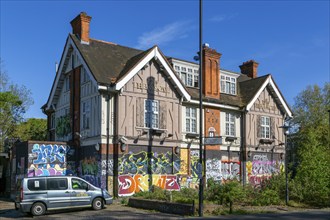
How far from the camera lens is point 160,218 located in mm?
17422

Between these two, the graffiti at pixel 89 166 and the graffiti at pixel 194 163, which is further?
the graffiti at pixel 194 163

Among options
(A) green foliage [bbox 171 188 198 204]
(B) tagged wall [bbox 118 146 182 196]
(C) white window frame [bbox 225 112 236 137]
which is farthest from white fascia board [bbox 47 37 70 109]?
(A) green foliage [bbox 171 188 198 204]

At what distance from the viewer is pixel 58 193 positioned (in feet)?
63.6

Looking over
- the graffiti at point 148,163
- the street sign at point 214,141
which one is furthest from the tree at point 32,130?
the street sign at point 214,141

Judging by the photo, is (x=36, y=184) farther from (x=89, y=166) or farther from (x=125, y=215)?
(x=89, y=166)

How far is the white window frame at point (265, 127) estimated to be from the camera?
33844 mm

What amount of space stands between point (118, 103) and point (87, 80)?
309 centimetres

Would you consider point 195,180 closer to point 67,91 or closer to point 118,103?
point 118,103

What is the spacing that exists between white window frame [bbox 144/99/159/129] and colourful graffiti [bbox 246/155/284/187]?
905 centimetres

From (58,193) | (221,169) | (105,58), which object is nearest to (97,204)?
(58,193)

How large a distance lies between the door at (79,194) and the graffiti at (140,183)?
5.13 m

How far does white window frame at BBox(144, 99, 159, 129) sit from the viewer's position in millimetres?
26922

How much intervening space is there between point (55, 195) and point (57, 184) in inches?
20.0

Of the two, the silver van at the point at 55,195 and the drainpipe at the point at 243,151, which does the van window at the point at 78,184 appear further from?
the drainpipe at the point at 243,151
